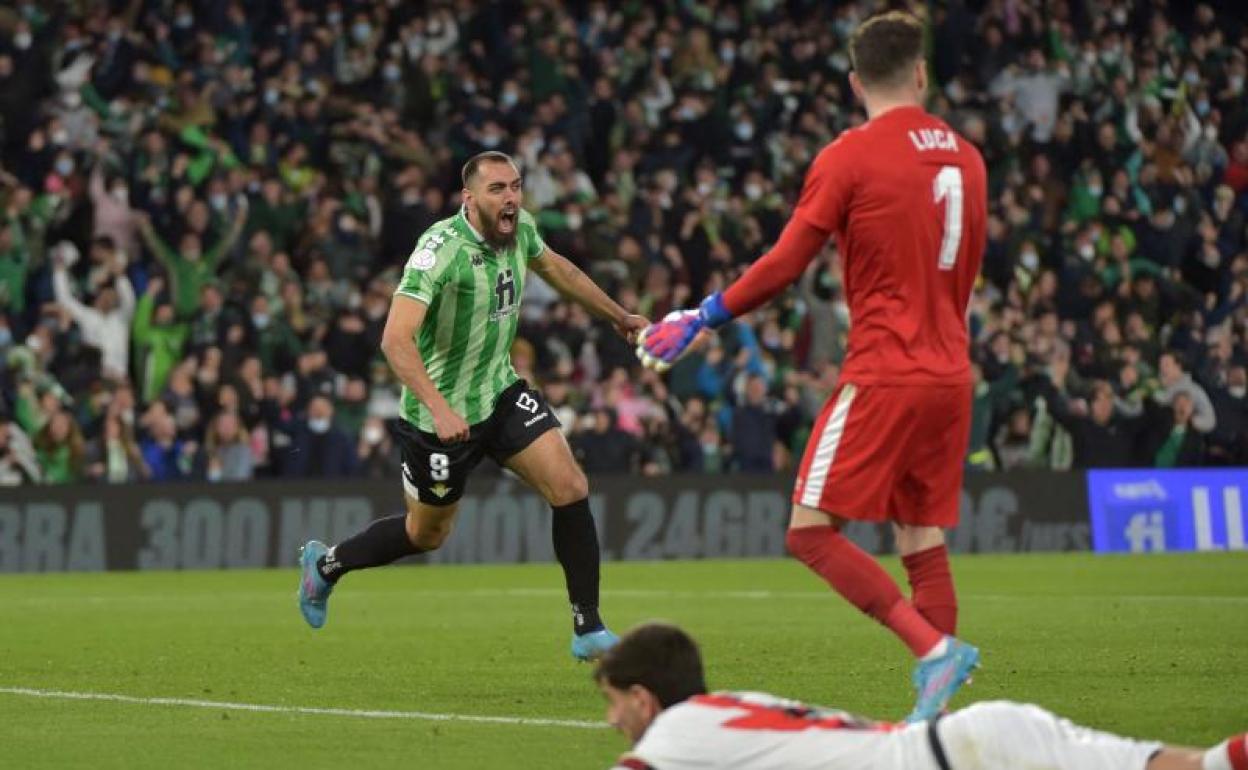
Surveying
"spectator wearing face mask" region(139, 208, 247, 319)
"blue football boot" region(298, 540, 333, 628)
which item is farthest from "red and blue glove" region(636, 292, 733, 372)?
"spectator wearing face mask" region(139, 208, 247, 319)

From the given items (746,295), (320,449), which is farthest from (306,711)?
(320,449)

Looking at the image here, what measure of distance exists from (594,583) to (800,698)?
1701 mm

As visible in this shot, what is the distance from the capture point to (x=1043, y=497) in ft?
84.3

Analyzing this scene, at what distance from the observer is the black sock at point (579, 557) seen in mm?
11406

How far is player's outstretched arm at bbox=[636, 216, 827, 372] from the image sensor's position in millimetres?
8156

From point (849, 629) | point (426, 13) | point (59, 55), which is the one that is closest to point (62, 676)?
point (849, 629)

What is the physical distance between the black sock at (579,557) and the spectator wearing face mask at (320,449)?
40.4ft

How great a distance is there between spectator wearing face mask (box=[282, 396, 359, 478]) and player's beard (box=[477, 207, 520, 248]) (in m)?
12.5

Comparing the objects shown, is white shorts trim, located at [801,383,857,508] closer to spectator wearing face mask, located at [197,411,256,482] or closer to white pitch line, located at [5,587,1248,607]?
white pitch line, located at [5,587,1248,607]

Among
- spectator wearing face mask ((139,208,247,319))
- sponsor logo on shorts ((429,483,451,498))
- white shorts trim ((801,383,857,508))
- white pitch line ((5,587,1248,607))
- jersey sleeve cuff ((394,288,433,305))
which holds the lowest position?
white pitch line ((5,587,1248,607))

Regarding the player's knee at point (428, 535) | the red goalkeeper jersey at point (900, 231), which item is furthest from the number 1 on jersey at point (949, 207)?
the player's knee at point (428, 535)

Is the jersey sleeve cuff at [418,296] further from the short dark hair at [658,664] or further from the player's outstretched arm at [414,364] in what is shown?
the short dark hair at [658,664]

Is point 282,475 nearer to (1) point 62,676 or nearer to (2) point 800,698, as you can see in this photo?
(1) point 62,676

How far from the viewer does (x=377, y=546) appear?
1221 centimetres
